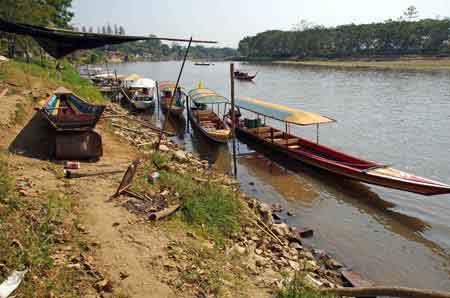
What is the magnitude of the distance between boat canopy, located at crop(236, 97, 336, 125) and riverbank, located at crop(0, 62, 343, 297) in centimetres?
641

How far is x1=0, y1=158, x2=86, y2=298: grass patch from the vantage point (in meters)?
4.91

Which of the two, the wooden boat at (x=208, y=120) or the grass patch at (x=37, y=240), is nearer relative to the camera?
the grass patch at (x=37, y=240)

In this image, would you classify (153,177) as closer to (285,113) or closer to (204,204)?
(204,204)

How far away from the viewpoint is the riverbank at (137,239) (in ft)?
17.7

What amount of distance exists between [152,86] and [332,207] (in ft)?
67.7

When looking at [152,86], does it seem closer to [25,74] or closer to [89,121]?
[25,74]

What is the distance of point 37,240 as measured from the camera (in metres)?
5.66

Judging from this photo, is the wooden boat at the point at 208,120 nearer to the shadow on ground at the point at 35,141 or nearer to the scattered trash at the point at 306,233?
the shadow on ground at the point at 35,141

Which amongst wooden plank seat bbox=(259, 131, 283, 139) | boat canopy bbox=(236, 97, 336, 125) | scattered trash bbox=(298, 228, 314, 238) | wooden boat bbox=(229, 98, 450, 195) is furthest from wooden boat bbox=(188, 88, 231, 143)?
scattered trash bbox=(298, 228, 314, 238)

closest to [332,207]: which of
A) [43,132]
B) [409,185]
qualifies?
[409,185]

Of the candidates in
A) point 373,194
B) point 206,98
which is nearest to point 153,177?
point 373,194

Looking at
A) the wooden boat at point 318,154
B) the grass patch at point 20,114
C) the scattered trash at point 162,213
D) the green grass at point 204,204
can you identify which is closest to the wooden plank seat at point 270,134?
the wooden boat at point 318,154

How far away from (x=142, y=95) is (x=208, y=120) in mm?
9092

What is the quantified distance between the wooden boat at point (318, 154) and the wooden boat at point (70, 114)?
8156 millimetres
